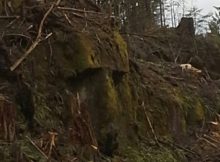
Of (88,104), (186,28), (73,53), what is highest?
(186,28)

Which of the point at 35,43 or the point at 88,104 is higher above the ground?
the point at 35,43

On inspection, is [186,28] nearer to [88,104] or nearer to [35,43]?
[88,104]

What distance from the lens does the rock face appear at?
7.93 metres

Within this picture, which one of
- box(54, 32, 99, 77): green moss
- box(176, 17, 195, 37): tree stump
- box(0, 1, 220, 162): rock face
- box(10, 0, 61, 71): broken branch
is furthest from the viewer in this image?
box(176, 17, 195, 37): tree stump

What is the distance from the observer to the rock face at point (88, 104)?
7930 millimetres

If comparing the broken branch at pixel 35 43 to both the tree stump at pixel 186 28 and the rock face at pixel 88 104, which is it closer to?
the rock face at pixel 88 104

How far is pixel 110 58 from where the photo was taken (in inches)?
407

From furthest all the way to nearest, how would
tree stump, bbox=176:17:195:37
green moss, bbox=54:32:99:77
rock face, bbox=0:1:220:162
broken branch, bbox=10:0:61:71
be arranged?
1. tree stump, bbox=176:17:195:37
2. green moss, bbox=54:32:99:77
3. broken branch, bbox=10:0:61:71
4. rock face, bbox=0:1:220:162

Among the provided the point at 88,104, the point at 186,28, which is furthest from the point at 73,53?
the point at 186,28

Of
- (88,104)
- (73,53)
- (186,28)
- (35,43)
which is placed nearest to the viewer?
(35,43)

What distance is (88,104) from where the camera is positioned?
9438 millimetres

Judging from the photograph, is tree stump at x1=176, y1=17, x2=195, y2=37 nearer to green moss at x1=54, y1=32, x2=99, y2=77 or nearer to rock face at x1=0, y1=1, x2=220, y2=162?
rock face at x1=0, y1=1, x2=220, y2=162

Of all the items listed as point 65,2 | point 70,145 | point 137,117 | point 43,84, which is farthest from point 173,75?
point 70,145

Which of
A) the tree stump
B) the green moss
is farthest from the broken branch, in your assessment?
the tree stump
